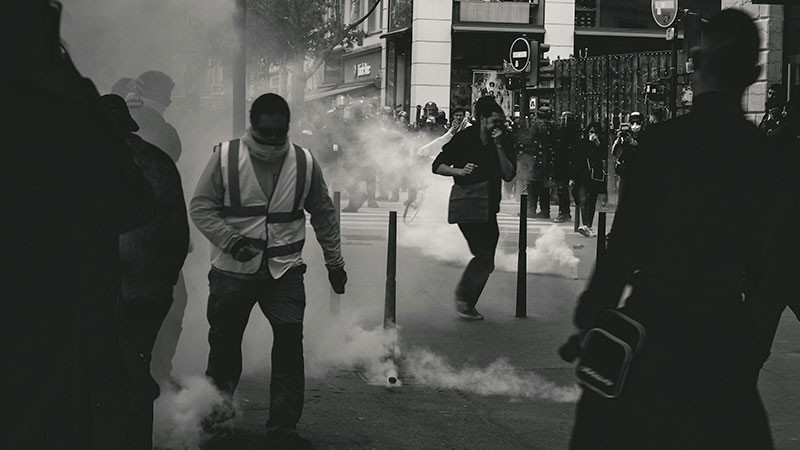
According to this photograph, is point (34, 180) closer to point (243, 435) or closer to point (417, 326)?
point (243, 435)

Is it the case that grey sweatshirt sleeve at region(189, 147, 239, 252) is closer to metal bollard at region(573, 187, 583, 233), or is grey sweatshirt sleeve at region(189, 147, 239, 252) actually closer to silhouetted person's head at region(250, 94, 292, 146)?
silhouetted person's head at region(250, 94, 292, 146)

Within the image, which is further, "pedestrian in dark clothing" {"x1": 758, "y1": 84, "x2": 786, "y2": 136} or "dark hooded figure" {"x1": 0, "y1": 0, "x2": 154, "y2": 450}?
"pedestrian in dark clothing" {"x1": 758, "y1": 84, "x2": 786, "y2": 136}

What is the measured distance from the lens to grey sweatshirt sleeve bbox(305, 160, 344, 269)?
231 inches

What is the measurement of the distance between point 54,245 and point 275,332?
10.7 feet

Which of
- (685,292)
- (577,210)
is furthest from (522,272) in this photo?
(577,210)

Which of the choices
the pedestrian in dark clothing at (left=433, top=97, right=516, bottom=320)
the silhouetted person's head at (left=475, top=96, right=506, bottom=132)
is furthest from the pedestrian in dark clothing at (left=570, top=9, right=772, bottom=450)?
the silhouetted person's head at (left=475, top=96, right=506, bottom=132)

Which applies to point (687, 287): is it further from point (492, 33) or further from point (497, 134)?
point (492, 33)

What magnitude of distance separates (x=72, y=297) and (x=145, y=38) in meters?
6.08

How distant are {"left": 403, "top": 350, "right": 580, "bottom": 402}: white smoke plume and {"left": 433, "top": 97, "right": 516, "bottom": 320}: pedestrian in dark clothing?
5.92ft

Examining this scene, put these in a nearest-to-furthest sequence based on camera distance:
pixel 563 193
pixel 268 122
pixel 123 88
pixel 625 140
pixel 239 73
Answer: pixel 268 122
pixel 123 88
pixel 239 73
pixel 625 140
pixel 563 193

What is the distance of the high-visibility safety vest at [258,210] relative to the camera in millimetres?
A: 5656

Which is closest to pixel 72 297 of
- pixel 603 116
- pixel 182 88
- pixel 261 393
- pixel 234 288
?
pixel 234 288

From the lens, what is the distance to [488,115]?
32.5 feet

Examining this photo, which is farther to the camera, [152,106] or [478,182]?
[478,182]
